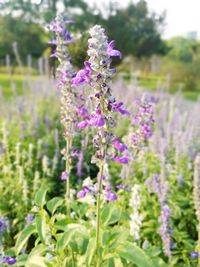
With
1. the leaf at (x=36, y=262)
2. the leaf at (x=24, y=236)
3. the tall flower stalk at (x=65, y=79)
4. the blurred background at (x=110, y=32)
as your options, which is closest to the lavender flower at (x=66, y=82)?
the tall flower stalk at (x=65, y=79)

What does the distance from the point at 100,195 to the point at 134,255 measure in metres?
0.44

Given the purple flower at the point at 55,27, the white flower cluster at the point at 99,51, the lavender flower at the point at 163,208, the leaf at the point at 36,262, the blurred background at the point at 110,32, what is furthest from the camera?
the blurred background at the point at 110,32

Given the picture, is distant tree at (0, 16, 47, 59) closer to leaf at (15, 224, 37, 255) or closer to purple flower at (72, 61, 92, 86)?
leaf at (15, 224, 37, 255)

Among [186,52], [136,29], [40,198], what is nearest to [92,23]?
[136,29]

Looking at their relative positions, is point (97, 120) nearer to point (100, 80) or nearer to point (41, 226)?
point (100, 80)

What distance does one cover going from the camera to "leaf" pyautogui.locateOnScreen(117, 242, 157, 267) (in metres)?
2.23

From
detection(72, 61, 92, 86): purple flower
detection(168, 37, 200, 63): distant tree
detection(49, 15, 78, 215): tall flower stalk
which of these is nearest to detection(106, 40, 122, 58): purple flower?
detection(72, 61, 92, 86): purple flower

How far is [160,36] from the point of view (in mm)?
35375

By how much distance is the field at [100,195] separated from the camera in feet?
7.56

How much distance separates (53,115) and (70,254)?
189 inches

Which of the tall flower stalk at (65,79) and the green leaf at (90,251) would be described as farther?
the tall flower stalk at (65,79)

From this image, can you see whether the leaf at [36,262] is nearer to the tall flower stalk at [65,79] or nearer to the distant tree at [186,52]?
the tall flower stalk at [65,79]

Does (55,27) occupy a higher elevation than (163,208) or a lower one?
higher

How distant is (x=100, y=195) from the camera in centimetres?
255
